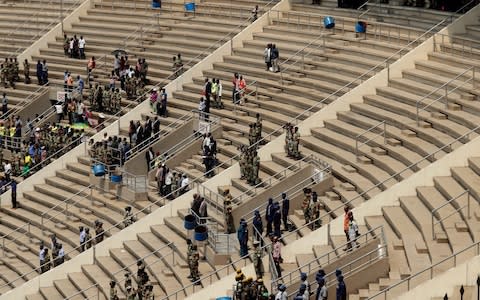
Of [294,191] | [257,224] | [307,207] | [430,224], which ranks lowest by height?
[294,191]

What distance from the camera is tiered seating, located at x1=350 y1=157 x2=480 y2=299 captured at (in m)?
39.9

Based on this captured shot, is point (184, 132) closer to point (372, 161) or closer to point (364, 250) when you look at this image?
point (372, 161)

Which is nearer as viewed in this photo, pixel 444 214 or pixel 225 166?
pixel 444 214

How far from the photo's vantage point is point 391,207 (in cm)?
4400

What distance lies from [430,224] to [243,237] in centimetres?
517

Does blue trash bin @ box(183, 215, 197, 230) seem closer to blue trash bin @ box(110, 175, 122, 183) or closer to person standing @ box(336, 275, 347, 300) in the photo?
blue trash bin @ box(110, 175, 122, 183)

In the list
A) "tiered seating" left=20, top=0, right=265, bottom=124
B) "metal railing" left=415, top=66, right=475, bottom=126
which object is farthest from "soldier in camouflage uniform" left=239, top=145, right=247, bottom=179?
"tiered seating" left=20, top=0, right=265, bottom=124

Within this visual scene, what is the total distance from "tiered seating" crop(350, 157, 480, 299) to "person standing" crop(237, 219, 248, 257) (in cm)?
297

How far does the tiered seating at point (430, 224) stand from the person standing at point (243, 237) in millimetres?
2967

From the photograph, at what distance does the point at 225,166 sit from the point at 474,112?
761 cm

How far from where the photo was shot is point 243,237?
146ft

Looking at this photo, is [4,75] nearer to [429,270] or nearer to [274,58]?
[274,58]

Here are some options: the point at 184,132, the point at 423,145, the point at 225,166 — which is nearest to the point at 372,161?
the point at 423,145

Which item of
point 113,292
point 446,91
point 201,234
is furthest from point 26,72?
point 113,292
